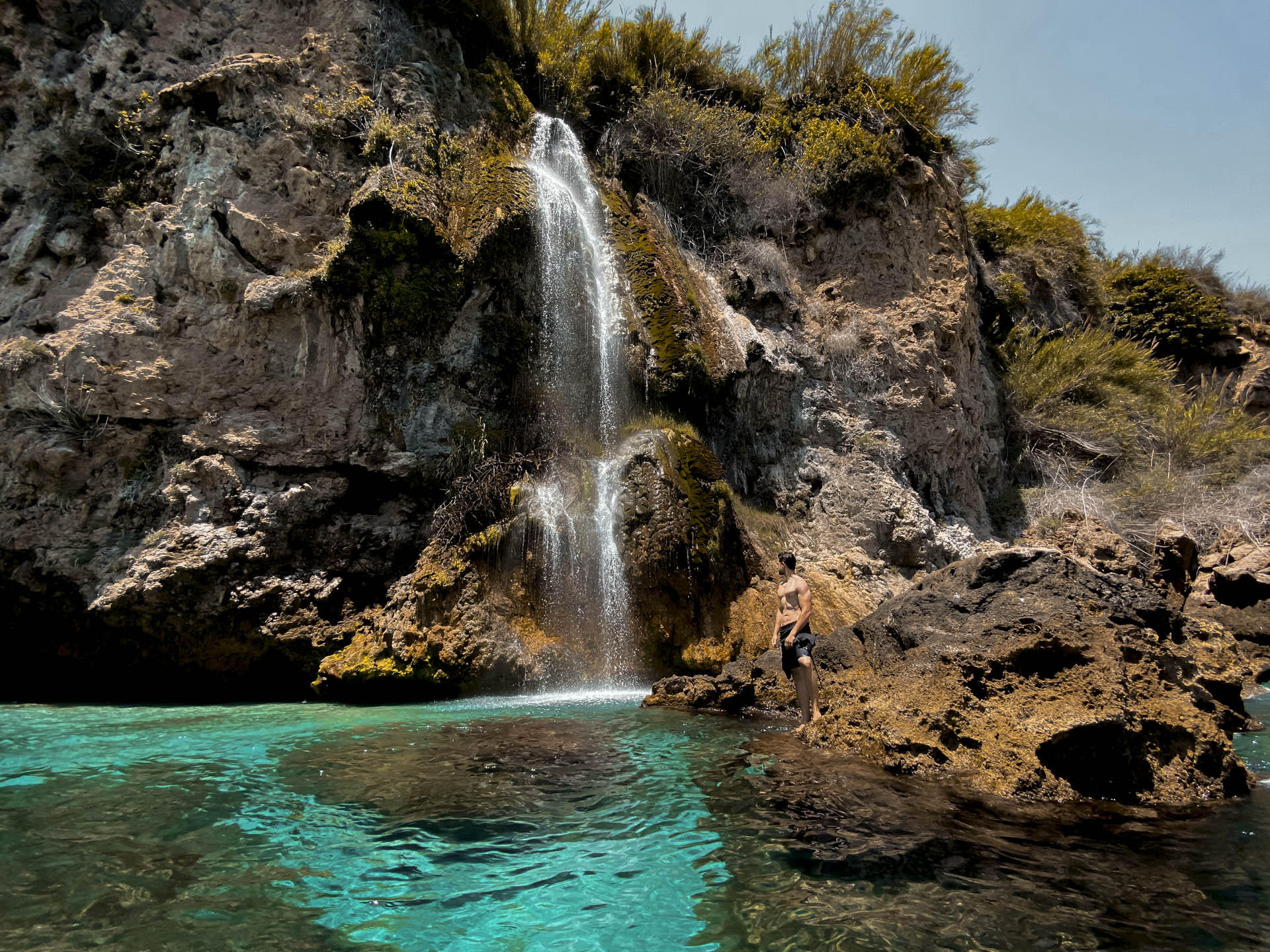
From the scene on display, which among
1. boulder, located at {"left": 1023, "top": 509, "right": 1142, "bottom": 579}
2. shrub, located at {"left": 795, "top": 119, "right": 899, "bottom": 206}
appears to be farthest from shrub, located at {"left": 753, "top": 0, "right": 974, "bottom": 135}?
boulder, located at {"left": 1023, "top": 509, "right": 1142, "bottom": 579}

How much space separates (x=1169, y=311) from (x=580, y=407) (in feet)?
61.0

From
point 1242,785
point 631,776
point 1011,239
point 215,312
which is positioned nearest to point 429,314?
point 215,312

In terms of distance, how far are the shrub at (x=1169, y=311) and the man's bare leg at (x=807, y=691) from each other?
1865 cm

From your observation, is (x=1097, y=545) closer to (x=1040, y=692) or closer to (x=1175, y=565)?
(x=1175, y=565)

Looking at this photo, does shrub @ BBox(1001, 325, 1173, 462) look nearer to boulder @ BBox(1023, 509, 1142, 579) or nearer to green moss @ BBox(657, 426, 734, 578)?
boulder @ BBox(1023, 509, 1142, 579)

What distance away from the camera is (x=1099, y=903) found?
2.73 metres

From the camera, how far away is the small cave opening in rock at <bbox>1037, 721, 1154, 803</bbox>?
432cm

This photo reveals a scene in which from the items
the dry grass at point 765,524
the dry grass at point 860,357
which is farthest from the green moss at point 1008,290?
the dry grass at point 765,524

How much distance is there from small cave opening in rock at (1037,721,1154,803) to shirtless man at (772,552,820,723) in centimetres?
187

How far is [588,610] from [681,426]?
322 centimetres

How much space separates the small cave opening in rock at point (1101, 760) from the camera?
4.32 metres

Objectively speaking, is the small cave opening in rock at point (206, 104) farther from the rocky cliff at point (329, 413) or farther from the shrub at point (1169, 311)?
the shrub at point (1169, 311)

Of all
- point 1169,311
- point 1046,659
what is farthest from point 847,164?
point 1169,311

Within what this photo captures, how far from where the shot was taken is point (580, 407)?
1080 cm
